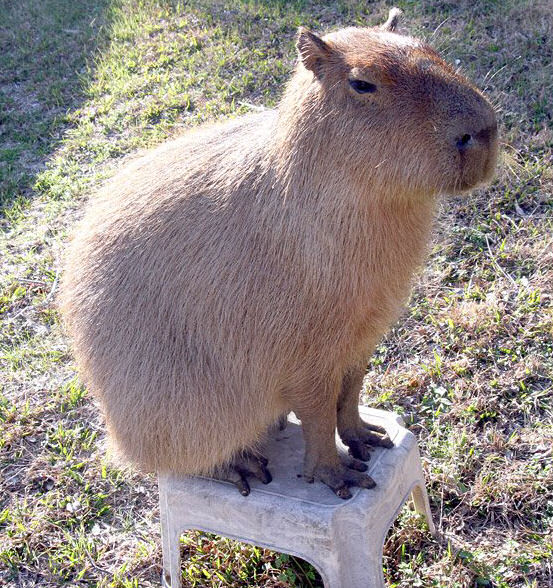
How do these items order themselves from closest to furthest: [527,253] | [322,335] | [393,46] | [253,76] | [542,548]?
[393,46]
[322,335]
[542,548]
[527,253]
[253,76]

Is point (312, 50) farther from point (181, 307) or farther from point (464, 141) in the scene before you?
point (181, 307)

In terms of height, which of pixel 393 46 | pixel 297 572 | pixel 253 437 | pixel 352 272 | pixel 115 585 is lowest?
pixel 115 585

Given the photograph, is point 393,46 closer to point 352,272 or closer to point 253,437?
point 352,272

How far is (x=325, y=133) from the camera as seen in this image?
6.81 feet

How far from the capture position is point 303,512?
97.0 inches

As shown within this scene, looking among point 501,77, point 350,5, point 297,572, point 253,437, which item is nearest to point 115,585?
point 297,572

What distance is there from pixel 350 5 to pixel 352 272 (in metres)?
4.52

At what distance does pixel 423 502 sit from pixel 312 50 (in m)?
1.82

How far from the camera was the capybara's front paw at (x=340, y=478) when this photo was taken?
2.50 m

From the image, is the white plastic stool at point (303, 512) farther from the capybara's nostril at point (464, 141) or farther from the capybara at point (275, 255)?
the capybara's nostril at point (464, 141)

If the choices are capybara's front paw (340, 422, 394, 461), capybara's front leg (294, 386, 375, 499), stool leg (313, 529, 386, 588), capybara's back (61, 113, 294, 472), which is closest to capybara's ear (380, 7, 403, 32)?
capybara's back (61, 113, 294, 472)

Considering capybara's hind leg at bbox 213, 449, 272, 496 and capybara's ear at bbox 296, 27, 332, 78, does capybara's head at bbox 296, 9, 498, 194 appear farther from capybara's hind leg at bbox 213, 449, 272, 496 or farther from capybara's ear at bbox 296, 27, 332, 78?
capybara's hind leg at bbox 213, 449, 272, 496

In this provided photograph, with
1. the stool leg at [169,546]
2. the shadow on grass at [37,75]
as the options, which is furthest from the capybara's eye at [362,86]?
the shadow on grass at [37,75]

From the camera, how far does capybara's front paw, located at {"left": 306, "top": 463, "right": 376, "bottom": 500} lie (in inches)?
98.6
